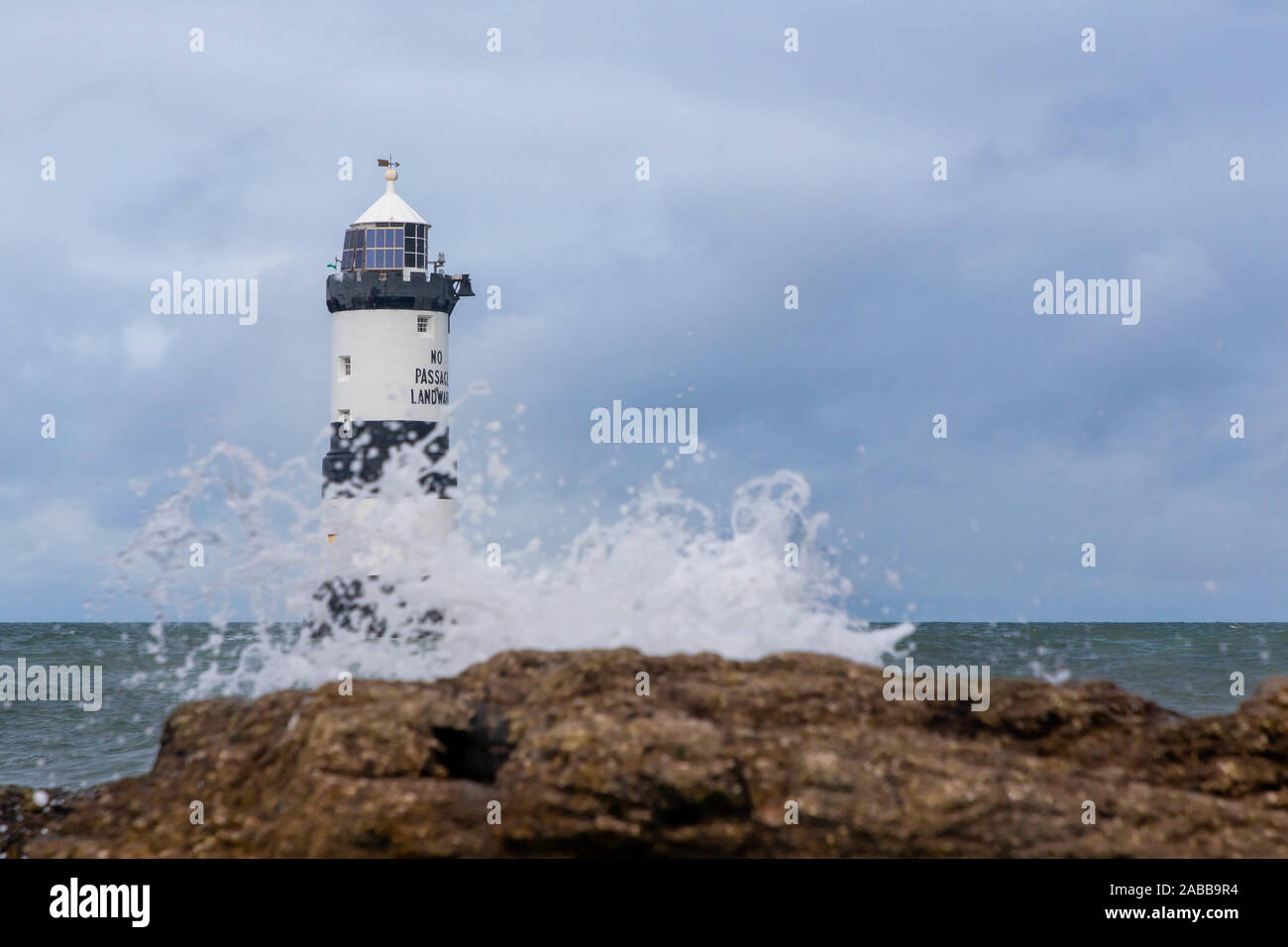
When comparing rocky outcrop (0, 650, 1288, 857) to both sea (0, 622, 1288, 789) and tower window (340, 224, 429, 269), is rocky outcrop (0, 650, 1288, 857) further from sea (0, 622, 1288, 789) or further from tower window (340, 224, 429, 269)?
tower window (340, 224, 429, 269)

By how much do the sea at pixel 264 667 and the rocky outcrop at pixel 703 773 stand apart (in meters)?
1.21

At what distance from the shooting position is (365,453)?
89.7 feet

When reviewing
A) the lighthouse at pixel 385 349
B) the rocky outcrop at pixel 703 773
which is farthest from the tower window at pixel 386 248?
the rocky outcrop at pixel 703 773

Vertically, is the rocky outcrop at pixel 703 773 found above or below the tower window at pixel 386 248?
below

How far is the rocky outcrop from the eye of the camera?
20.4ft
